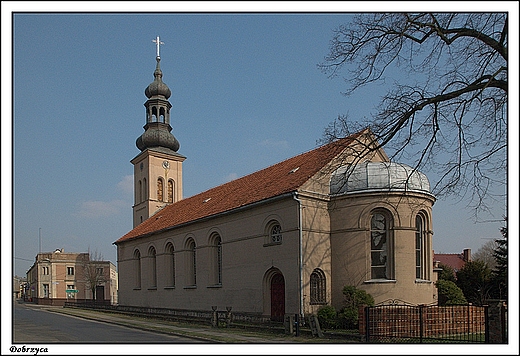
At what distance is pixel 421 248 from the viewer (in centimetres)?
2511

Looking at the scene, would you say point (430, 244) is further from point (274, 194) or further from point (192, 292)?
point (192, 292)

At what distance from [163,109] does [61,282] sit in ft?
112

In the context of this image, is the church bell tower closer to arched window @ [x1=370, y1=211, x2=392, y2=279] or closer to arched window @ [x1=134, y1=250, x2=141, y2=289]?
arched window @ [x1=134, y1=250, x2=141, y2=289]

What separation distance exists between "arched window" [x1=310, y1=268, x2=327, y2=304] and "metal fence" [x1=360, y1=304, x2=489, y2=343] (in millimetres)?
5611

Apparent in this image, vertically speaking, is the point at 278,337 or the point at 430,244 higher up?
the point at 430,244

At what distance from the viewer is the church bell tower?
47344 mm

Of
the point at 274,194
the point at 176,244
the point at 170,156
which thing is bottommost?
the point at 176,244

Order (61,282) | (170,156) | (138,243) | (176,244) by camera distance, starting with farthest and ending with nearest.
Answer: (61,282), (170,156), (138,243), (176,244)

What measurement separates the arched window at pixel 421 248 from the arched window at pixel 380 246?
1.52 metres

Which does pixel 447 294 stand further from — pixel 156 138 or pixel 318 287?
pixel 156 138

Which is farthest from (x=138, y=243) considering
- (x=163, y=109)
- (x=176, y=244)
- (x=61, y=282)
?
(x=61, y=282)

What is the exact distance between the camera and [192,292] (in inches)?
1291

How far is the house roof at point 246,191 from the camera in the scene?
26750mm

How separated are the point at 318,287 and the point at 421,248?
5.03m
